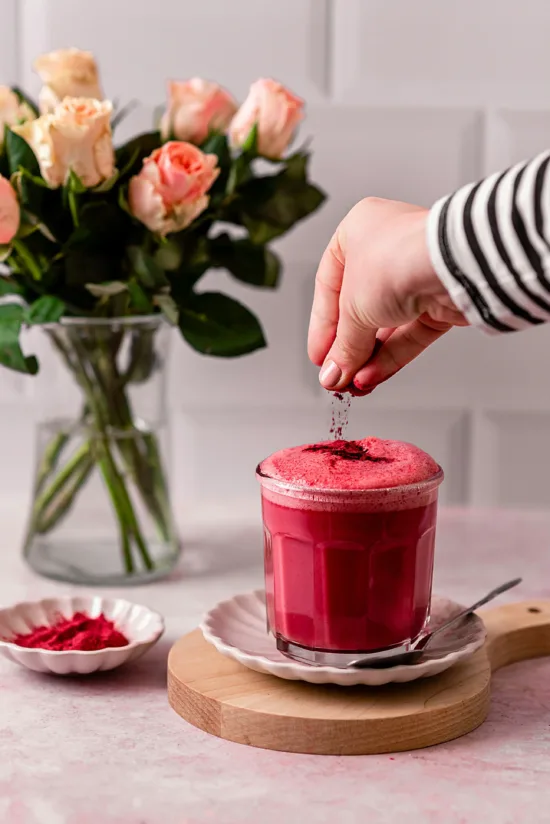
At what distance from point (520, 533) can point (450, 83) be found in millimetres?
689

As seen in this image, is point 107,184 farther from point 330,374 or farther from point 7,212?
point 330,374

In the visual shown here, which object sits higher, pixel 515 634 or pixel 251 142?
pixel 251 142

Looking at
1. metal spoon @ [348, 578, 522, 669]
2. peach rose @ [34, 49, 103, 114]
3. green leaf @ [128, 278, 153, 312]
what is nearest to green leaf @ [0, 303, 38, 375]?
green leaf @ [128, 278, 153, 312]

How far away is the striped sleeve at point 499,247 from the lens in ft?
2.36

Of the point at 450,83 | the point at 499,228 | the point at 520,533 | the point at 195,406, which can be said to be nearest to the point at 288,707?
Result: the point at 499,228

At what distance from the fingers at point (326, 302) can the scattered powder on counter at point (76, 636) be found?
0.32 metres

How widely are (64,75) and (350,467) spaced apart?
614 mm

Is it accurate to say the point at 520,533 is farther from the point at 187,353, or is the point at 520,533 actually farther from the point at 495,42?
the point at 495,42

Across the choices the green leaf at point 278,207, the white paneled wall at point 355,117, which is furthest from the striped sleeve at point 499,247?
the white paneled wall at point 355,117

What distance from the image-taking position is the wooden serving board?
819 mm

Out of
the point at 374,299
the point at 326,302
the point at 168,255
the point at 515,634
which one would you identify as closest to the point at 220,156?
the point at 168,255

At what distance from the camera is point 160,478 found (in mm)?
1308

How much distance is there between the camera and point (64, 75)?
3.98 ft

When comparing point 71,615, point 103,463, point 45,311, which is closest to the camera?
point 71,615
